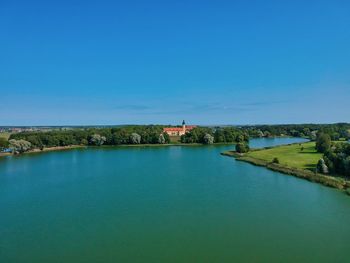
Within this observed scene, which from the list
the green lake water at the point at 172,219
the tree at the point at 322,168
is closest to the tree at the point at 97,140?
the green lake water at the point at 172,219

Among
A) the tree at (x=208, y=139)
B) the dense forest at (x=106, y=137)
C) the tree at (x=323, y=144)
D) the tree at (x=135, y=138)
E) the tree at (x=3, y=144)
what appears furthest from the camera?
the tree at (x=208, y=139)

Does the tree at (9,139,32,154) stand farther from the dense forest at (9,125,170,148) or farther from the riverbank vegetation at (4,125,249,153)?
the dense forest at (9,125,170,148)

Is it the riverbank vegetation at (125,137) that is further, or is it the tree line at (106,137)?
the tree line at (106,137)

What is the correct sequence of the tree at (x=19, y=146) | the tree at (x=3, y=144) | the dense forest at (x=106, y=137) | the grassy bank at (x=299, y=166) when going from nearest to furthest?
the grassy bank at (x=299, y=166)
the tree at (x=3, y=144)
the tree at (x=19, y=146)
the dense forest at (x=106, y=137)

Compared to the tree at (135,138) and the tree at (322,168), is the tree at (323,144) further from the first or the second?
the tree at (135,138)

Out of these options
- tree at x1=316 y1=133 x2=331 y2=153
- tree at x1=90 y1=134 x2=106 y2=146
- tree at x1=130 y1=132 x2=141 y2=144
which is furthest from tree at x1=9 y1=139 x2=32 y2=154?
tree at x1=316 y1=133 x2=331 y2=153

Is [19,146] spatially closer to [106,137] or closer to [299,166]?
[106,137]
